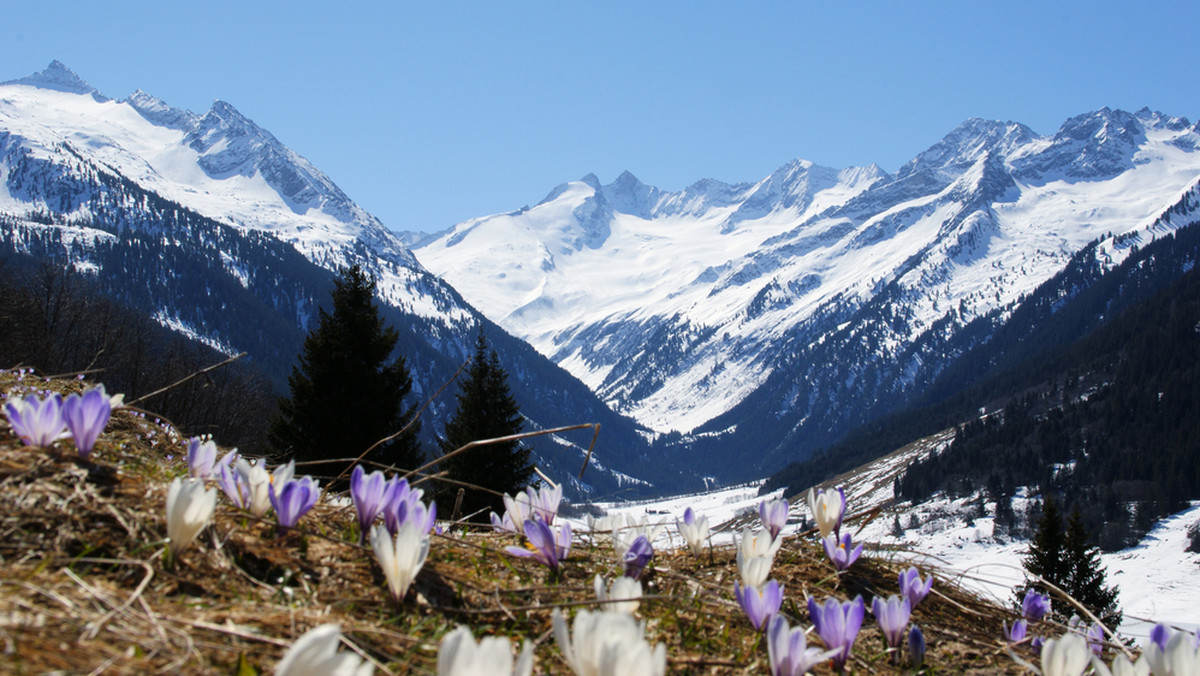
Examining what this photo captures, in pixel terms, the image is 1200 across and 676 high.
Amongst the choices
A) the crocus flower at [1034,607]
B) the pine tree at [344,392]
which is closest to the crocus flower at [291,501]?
the crocus flower at [1034,607]

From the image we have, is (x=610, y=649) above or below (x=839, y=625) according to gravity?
above

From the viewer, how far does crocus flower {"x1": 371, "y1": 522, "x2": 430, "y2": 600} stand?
1615mm

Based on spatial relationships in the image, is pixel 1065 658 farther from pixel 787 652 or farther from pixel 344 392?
pixel 344 392

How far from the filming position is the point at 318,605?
161cm

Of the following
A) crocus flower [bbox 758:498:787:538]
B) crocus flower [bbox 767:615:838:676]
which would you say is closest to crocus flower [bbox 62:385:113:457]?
crocus flower [bbox 767:615:838:676]

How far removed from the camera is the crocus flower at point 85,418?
6.00ft

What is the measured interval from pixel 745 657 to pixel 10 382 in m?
3.82

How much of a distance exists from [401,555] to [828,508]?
167 centimetres

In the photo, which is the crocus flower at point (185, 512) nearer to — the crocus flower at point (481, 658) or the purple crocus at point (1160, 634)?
the crocus flower at point (481, 658)

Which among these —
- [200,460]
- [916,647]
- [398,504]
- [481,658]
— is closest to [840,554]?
[916,647]

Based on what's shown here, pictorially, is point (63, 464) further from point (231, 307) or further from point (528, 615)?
point (231, 307)

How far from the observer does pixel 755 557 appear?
212cm

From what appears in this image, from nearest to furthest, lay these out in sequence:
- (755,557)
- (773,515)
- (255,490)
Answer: (255,490)
(755,557)
(773,515)

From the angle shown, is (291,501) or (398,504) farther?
(398,504)
